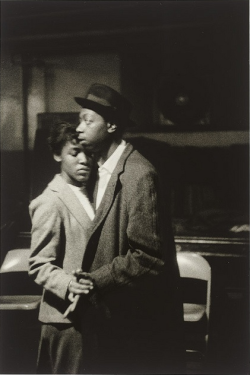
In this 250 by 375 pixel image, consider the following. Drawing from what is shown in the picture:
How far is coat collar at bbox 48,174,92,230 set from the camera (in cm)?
185

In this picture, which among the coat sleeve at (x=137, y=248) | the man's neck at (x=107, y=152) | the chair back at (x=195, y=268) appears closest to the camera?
the coat sleeve at (x=137, y=248)

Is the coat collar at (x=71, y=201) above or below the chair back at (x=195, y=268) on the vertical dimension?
above

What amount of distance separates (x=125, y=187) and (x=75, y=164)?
0.89ft

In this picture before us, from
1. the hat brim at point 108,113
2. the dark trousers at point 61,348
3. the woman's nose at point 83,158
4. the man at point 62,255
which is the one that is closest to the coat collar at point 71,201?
the man at point 62,255

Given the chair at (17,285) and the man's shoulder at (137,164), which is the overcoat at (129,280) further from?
the chair at (17,285)

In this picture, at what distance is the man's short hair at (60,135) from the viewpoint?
196cm

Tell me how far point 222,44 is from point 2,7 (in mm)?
1160

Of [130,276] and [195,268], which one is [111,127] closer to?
[130,276]

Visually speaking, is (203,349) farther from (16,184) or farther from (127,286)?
(16,184)

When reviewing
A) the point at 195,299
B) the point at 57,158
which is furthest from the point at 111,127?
the point at 195,299

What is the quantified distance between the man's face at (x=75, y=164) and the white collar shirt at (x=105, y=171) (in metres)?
0.06

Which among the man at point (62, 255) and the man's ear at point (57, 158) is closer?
the man at point (62, 255)

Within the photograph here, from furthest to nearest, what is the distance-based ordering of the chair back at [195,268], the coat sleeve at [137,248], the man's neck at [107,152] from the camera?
1. the chair back at [195,268]
2. the man's neck at [107,152]
3. the coat sleeve at [137,248]

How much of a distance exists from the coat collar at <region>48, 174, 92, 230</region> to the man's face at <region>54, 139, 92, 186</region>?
0.03m
